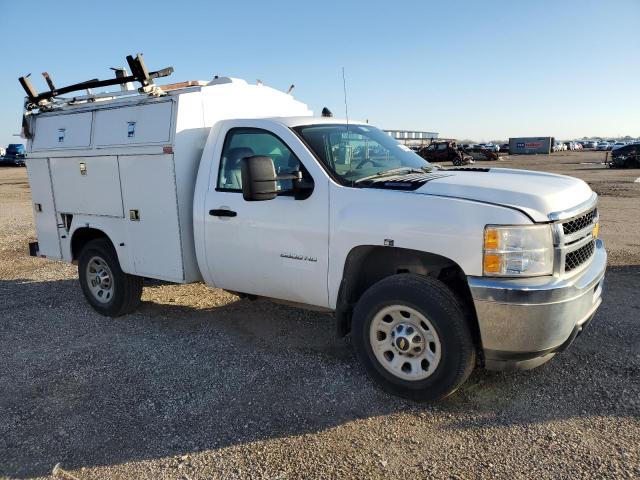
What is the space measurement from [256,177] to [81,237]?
328cm

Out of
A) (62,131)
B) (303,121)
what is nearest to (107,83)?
(62,131)

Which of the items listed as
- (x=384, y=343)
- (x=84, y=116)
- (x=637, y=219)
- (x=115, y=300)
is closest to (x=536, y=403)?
(x=384, y=343)

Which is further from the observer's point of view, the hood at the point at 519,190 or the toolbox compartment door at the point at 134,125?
the toolbox compartment door at the point at 134,125

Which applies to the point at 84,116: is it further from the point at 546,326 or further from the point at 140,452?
the point at 546,326

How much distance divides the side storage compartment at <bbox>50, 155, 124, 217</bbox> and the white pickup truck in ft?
0.07

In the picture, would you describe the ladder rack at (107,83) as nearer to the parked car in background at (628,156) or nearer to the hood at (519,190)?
the hood at (519,190)

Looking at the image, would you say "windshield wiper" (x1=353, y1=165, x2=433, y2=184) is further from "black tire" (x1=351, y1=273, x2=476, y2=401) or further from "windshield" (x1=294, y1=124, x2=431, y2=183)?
"black tire" (x1=351, y1=273, x2=476, y2=401)

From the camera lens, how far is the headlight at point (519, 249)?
10.4 ft

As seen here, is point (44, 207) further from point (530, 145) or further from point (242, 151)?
point (530, 145)

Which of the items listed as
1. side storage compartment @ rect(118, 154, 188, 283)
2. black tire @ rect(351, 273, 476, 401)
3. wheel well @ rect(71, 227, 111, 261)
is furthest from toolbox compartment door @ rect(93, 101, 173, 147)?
black tire @ rect(351, 273, 476, 401)

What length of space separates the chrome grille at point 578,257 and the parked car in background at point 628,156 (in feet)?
101

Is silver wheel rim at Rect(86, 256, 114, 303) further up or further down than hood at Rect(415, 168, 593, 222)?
further down

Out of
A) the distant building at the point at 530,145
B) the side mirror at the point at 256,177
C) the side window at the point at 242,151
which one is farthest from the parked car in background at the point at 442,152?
the side mirror at the point at 256,177

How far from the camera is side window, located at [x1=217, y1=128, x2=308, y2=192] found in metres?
4.33
